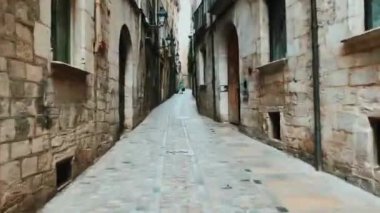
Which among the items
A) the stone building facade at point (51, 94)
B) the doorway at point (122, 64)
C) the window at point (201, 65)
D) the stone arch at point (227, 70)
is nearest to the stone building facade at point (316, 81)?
the stone arch at point (227, 70)

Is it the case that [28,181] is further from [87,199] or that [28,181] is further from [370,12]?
[370,12]

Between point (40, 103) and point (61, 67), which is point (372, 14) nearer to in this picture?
point (61, 67)

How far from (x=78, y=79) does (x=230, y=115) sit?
703 centimetres

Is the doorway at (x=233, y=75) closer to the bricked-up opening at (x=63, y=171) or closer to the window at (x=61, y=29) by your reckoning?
the window at (x=61, y=29)

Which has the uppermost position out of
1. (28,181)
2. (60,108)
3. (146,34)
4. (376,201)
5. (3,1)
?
(146,34)

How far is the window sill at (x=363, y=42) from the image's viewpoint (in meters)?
3.44

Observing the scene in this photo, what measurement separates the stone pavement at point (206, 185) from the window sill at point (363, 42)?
1.30 meters

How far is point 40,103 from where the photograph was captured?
11.2 feet

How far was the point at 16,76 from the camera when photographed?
2969mm

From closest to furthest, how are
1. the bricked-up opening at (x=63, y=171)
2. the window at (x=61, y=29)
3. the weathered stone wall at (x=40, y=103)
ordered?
the weathered stone wall at (x=40, y=103), the bricked-up opening at (x=63, y=171), the window at (x=61, y=29)

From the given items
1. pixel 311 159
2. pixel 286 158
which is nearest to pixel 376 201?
pixel 311 159

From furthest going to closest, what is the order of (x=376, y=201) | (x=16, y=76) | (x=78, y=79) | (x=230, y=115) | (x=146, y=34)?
(x=146, y=34)
(x=230, y=115)
(x=78, y=79)
(x=376, y=201)
(x=16, y=76)

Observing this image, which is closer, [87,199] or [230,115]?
[87,199]

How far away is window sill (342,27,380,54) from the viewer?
3.44m
